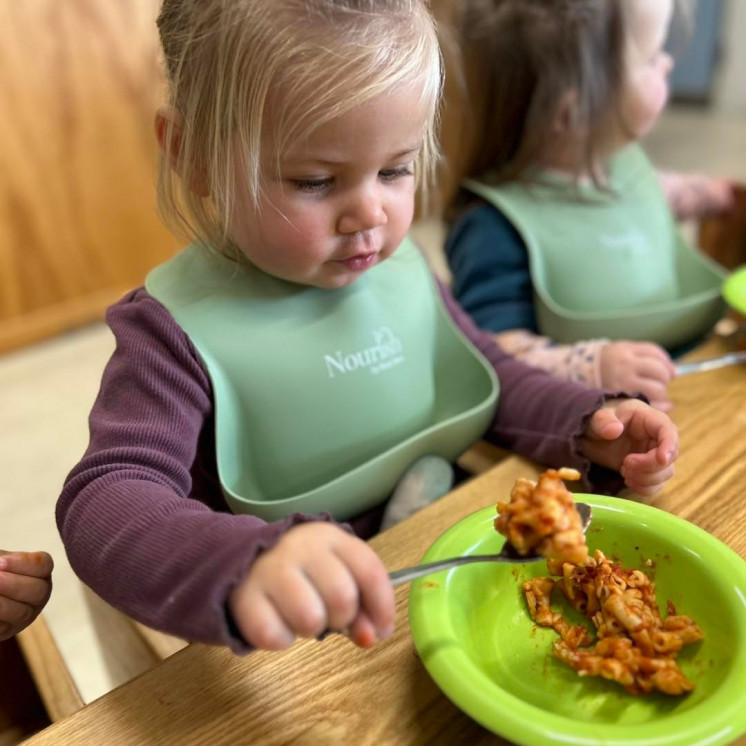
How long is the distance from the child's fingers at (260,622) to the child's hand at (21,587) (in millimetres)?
228

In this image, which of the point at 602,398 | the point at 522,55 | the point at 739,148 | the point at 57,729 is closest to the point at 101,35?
the point at 522,55

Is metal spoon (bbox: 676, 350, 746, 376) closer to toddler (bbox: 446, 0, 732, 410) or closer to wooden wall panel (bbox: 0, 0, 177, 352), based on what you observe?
toddler (bbox: 446, 0, 732, 410)

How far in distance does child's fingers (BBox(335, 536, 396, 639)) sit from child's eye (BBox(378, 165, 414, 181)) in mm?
317

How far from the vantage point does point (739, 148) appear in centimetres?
308

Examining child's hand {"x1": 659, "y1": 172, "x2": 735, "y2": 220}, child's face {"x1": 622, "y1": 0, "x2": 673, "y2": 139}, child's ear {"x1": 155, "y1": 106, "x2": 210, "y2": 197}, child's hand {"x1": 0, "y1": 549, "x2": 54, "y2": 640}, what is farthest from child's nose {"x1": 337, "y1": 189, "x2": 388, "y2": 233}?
child's hand {"x1": 659, "y1": 172, "x2": 735, "y2": 220}

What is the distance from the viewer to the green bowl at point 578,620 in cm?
41

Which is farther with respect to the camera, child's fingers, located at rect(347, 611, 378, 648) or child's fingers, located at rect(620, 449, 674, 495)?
child's fingers, located at rect(620, 449, 674, 495)

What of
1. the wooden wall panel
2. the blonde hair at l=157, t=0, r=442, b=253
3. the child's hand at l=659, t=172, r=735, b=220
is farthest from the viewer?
the wooden wall panel

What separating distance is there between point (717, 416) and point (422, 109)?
42 centimetres

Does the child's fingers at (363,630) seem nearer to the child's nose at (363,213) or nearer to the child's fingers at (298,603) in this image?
the child's fingers at (298,603)

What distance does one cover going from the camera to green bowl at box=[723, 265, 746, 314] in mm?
886

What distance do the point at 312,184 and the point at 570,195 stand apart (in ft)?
1.97

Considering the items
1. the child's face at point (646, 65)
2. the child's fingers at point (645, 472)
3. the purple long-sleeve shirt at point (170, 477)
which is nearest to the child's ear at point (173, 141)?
the purple long-sleeve shirt at point (170, 477)

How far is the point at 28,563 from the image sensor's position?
0.57m
